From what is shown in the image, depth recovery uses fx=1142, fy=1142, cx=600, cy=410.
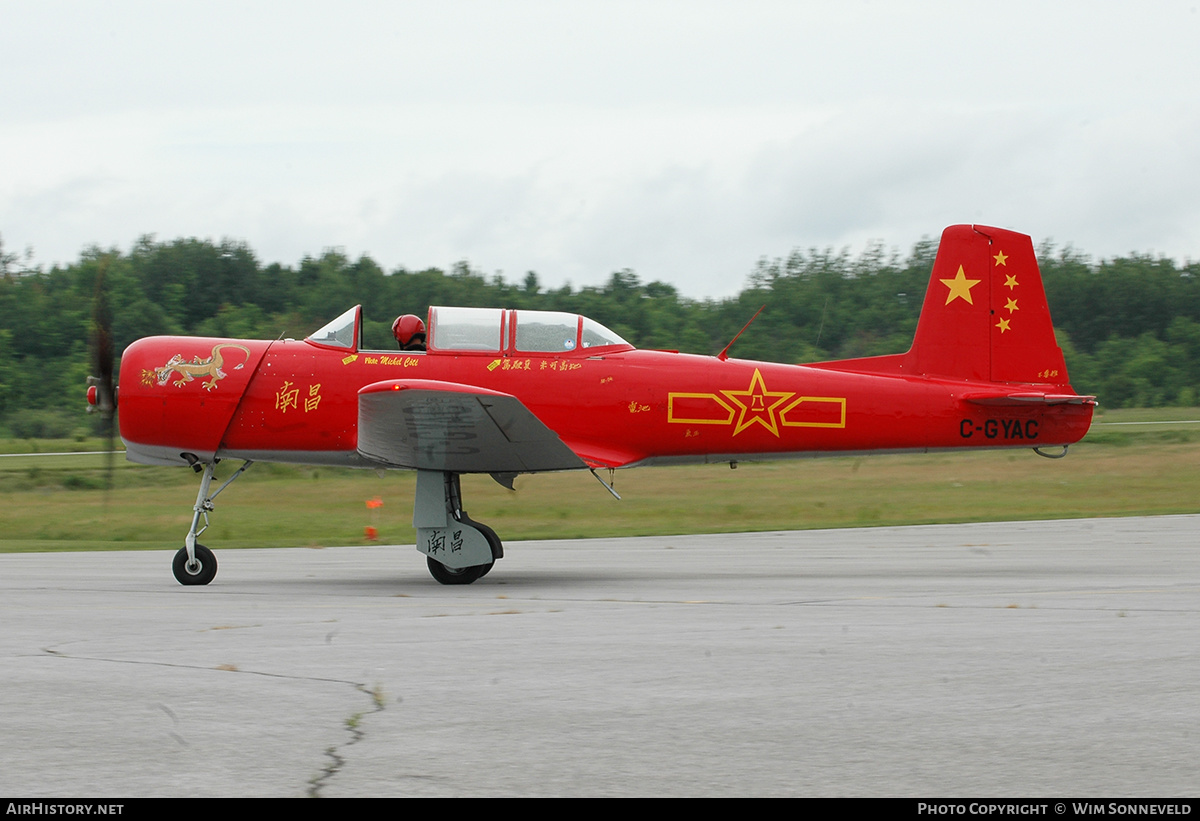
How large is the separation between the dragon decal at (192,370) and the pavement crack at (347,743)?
21.0ft

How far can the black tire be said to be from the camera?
1077cm

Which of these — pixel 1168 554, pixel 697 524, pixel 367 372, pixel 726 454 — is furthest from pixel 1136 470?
pixel 367 372

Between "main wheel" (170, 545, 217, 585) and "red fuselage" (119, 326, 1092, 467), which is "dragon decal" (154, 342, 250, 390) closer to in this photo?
"red fuselage" (119, 326, 1092, 467)

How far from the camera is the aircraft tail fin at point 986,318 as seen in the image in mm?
11891

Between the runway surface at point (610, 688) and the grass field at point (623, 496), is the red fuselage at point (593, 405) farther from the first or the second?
the grass field at point (623, 496)

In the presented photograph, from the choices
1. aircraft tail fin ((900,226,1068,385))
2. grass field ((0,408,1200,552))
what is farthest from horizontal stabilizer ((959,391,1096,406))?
grass field ((0,408,1200,552))

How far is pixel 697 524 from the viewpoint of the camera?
20.9m

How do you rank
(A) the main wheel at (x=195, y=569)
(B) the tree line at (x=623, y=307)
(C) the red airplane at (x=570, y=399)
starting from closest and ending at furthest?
(A) the main wheel at (x=195, y=569) → (C) the red airplane at (x=570, y=399) → (B) the tree line at (x=623, y=307)

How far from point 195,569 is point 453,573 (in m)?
2.41

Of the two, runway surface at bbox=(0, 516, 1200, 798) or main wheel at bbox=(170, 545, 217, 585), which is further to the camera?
main wheel at bbox=(170, 545, 217, 585)

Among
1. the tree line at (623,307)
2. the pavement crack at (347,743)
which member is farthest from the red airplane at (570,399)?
the tree line at (623,307)

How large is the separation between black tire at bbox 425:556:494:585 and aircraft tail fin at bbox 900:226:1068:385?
4907 mm

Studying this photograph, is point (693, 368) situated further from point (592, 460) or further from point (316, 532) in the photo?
point (316, 532)

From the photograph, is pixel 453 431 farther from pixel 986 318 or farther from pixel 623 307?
pixel 623 307
